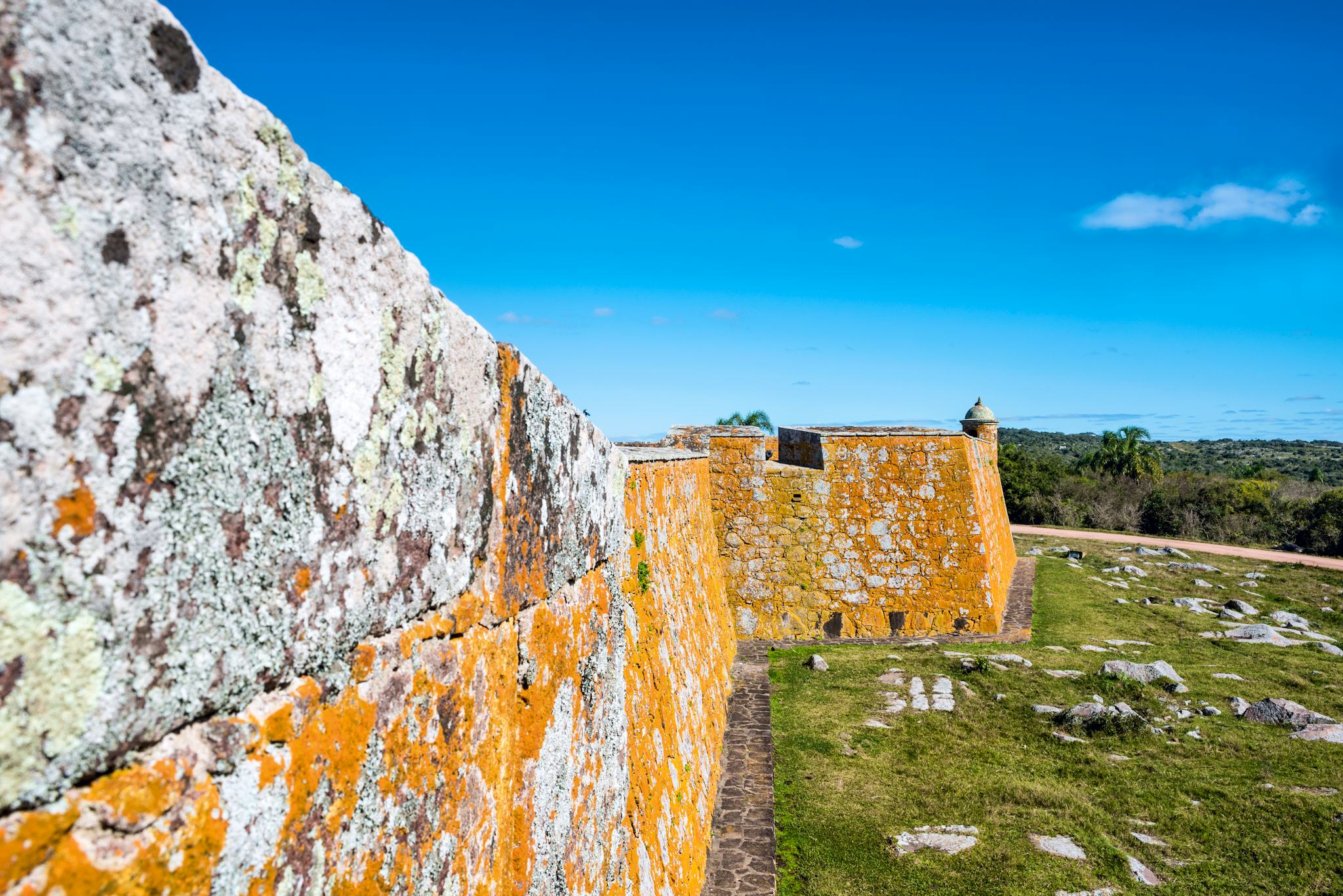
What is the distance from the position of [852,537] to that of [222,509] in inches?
509

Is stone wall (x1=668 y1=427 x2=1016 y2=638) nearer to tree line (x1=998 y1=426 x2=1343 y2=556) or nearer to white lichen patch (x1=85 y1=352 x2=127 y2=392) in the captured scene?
white lichen patch (x1=85 y1=352 x2=127 y2=392)

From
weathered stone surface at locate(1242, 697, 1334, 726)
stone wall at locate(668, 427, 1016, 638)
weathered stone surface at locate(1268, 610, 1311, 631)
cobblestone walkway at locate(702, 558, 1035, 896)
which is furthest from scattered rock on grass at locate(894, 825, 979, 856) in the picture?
weathered stone surface at locate(1268, 610, 1311, 631)

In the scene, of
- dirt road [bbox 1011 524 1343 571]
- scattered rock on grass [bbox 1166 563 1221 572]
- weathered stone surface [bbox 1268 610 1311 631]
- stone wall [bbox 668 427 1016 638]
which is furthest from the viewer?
dirt road [bbox 1011 524 1343 571]

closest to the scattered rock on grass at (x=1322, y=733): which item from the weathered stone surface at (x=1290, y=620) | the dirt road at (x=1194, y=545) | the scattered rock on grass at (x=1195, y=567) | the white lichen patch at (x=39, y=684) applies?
the weathered stone surface at (x=1290, y=620)

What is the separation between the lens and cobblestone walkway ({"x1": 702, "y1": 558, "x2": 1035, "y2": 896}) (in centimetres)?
568

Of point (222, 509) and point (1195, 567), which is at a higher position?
point (222, 509)

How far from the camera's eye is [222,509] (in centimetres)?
116

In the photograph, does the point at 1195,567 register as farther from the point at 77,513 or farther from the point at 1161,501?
the point at 77,513

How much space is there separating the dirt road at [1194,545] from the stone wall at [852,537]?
14.5m

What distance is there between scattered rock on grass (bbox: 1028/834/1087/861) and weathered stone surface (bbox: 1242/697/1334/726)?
4.55 m

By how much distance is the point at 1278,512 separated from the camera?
28.6 meters

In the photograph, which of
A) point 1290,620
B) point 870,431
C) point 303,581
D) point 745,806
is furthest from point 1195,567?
point 303,581

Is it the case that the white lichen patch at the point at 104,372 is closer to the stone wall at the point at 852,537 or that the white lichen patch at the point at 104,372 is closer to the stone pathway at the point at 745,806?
the stone pathway at the point at 745,806

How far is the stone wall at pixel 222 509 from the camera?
34.9 inches
